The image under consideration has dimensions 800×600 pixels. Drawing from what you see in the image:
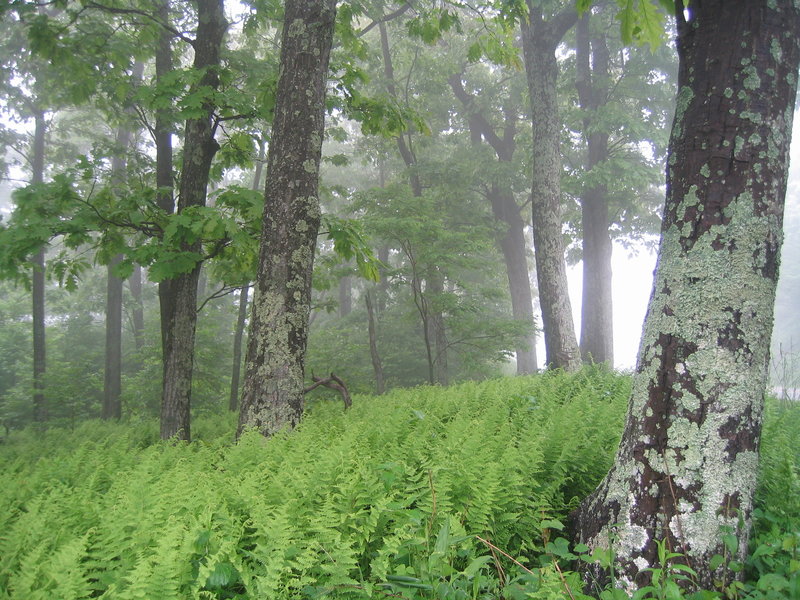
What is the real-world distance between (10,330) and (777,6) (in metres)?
24.2

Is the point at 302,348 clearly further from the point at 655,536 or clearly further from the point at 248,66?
the point at 248,66

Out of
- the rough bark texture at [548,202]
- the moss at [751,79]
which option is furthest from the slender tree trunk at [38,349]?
the moss at [751,79]

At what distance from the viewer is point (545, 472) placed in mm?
3521

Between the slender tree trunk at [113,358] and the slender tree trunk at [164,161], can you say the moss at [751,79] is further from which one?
the slender tree trunk at [113,358]

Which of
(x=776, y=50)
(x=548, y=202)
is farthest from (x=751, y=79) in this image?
(x=548, y=202)

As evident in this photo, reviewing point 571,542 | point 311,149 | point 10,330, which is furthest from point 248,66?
point 10,330

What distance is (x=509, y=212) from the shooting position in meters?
23.1

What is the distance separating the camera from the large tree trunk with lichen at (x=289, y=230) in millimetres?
4969

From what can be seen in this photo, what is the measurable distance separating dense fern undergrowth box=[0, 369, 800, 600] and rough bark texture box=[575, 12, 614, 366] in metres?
13.3

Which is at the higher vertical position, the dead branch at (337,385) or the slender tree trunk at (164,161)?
the slender tree trunk at (164,161)

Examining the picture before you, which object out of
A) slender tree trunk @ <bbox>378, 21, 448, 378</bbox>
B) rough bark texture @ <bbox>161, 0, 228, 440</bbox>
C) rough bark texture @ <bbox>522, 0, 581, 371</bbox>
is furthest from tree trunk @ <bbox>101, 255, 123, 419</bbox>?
rough bark texture @ <bbox>522, 0, 581, 371</bbox>

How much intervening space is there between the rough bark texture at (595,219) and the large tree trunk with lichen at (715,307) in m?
14.3

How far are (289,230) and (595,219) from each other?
15.8m

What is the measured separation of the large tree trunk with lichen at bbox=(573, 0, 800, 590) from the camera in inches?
104
